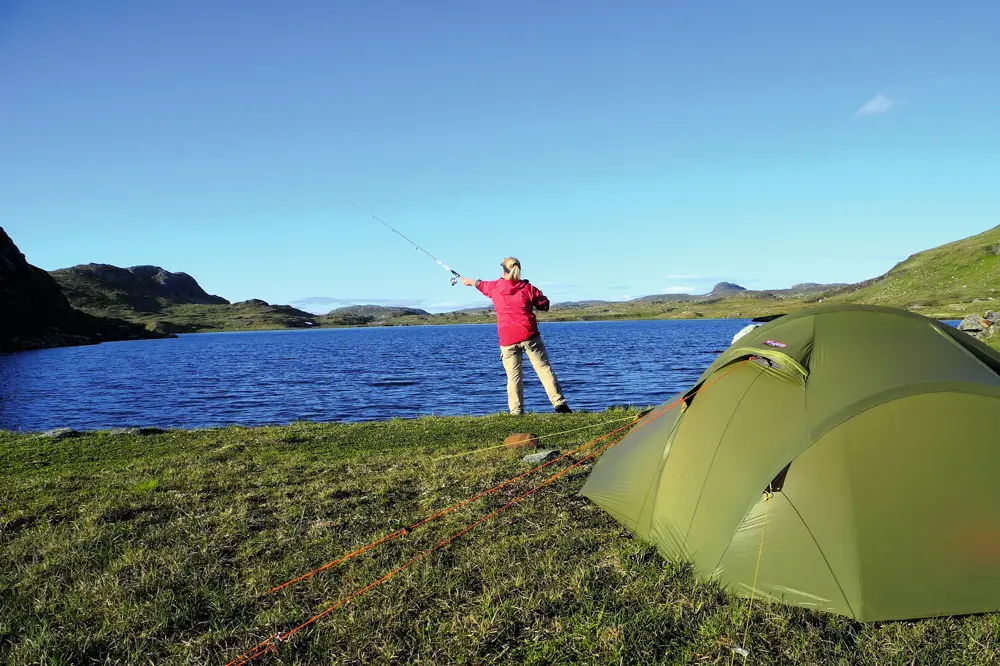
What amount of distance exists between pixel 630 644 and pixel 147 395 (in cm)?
3862

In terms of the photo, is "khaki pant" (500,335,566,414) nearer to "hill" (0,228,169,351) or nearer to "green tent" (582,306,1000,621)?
"green tent" (582,306,1000,621)

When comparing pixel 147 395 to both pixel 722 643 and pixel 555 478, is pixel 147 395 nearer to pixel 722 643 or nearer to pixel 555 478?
pixel 555 478

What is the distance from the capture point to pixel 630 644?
4492 mm

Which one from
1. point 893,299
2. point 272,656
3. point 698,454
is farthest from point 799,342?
point 893,299

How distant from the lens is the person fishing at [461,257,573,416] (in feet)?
48.6

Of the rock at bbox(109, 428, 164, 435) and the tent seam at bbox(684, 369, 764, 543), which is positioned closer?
the tent seam at bbox(684, 369, 764, 543)

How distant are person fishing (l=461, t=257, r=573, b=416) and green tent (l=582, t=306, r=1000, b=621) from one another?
8808mm

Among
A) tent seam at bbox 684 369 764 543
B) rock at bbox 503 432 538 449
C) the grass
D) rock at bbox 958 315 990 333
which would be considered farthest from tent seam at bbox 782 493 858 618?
rock at bbox 958 315 990 333

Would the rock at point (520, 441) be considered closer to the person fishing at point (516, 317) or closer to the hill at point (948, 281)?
the person fishing at point (516, 317)

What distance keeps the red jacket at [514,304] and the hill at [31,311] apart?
384ft

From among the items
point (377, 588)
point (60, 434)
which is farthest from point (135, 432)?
point (377, 588)

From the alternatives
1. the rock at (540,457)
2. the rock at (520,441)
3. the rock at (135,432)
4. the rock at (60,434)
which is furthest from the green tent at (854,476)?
the rock at (60,434)

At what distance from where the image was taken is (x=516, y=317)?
49.2ft

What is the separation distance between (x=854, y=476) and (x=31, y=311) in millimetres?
139854
